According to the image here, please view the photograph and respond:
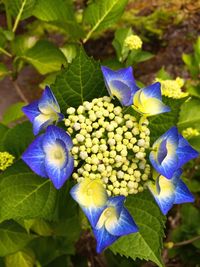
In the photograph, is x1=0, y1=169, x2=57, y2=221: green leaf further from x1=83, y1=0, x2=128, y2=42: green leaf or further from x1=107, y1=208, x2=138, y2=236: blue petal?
x1=83, y1=0, x2=128, y2=42: green leaf

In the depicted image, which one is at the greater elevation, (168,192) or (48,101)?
(48,101)

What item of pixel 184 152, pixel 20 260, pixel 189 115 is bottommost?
pixel 20 260

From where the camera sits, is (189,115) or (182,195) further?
(189,115)

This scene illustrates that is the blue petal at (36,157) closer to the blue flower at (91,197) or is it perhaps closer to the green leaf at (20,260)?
the blue flower at (91,197)

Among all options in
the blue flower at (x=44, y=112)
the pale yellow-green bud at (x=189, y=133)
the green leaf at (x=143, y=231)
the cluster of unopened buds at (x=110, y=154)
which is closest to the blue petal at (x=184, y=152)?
the cluster of unopened buds at (x=110, y=154)

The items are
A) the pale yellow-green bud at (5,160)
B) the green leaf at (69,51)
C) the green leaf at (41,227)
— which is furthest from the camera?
the green leaf at (69,51)

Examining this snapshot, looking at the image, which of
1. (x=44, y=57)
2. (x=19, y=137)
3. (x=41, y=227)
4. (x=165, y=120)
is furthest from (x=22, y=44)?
(x=165, y=120)

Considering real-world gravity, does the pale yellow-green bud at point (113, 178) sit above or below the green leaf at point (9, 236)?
above

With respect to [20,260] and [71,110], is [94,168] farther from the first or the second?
[20,260]
